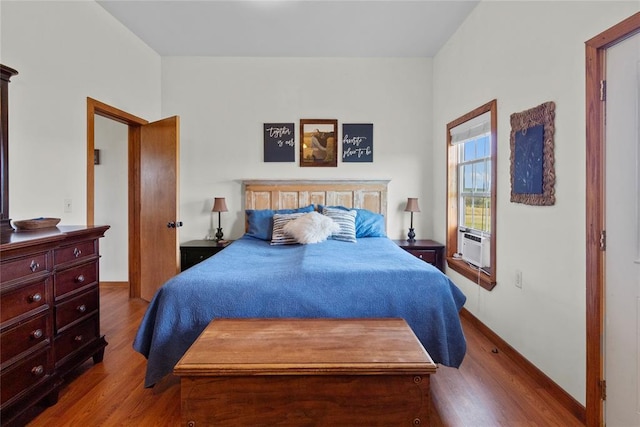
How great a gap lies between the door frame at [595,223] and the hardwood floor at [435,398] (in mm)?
257

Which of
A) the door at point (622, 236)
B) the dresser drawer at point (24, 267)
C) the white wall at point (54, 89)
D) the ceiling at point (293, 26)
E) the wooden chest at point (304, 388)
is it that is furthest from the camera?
the ceiling at point (293, 26)

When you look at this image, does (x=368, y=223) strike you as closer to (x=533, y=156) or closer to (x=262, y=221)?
(x=262, y=221)

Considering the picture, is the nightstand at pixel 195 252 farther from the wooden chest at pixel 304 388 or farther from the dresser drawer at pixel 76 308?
the wooden chest at pixel 304 388

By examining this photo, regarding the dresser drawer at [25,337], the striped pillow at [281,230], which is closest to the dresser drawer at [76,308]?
the dresser drawer at [25,337]

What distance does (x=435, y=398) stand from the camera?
1.97m

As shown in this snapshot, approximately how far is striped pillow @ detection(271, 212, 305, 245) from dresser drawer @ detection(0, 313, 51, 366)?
1.82 m

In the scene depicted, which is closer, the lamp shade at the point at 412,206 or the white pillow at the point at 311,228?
the white pillow at the point at 311,228

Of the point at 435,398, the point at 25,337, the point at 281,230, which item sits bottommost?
the point at 435,398

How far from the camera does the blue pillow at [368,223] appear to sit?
360 centimetres

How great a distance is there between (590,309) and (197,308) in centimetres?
212

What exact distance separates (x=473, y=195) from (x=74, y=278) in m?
3.38

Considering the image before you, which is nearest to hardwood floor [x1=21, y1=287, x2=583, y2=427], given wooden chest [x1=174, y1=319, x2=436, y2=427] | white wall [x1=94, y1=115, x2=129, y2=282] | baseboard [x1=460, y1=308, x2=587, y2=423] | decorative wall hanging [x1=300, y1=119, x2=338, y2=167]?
baseboard [x1=460, y1=308, x2=587, y2=423]

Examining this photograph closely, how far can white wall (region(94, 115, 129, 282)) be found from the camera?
4223mm

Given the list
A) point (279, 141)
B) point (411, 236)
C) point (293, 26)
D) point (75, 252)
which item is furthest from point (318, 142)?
point (75, 252)
